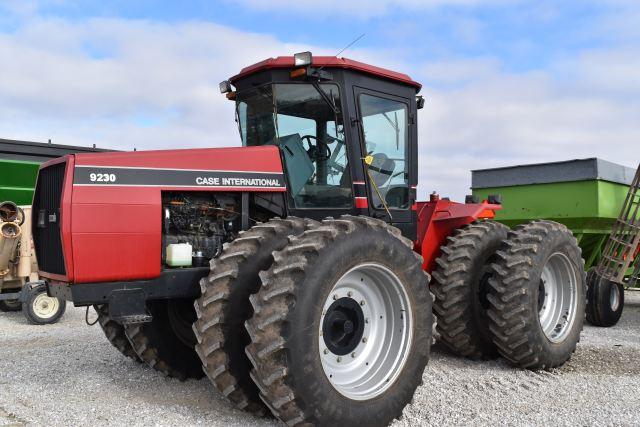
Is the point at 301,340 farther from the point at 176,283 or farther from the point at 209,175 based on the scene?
the point at 209,175

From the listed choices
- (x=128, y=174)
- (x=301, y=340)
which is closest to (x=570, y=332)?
(x=301, y=340)

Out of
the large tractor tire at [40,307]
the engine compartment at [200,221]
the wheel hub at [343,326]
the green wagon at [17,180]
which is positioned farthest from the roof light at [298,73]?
the green wagon at [17,180]

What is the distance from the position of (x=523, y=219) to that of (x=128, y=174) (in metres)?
7.80

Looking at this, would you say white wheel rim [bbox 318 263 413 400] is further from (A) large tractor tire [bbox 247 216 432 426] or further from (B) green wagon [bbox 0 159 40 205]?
(B) green wagon [bbox 0 159 40 205]

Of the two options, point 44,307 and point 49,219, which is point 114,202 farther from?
point 44,307

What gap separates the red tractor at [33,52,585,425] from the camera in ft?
12.4

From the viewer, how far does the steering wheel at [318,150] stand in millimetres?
4945

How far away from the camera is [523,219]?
10.2m

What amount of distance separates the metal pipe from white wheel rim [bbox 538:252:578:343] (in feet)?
24.5

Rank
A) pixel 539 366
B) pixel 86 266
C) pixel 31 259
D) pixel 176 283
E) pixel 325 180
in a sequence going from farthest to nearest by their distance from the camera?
1. pixel 31 259
2. pixel 539 366
3. pixel 325 180
4. pixel 176 283
5. pixel 86 266

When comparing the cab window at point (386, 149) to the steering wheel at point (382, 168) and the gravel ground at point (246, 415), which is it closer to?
the steering wheel at point (382, 168)

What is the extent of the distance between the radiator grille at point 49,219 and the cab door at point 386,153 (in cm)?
240

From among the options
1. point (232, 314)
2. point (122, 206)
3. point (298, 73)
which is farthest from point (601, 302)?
point (122, 206)

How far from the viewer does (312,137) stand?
496 centimetres
